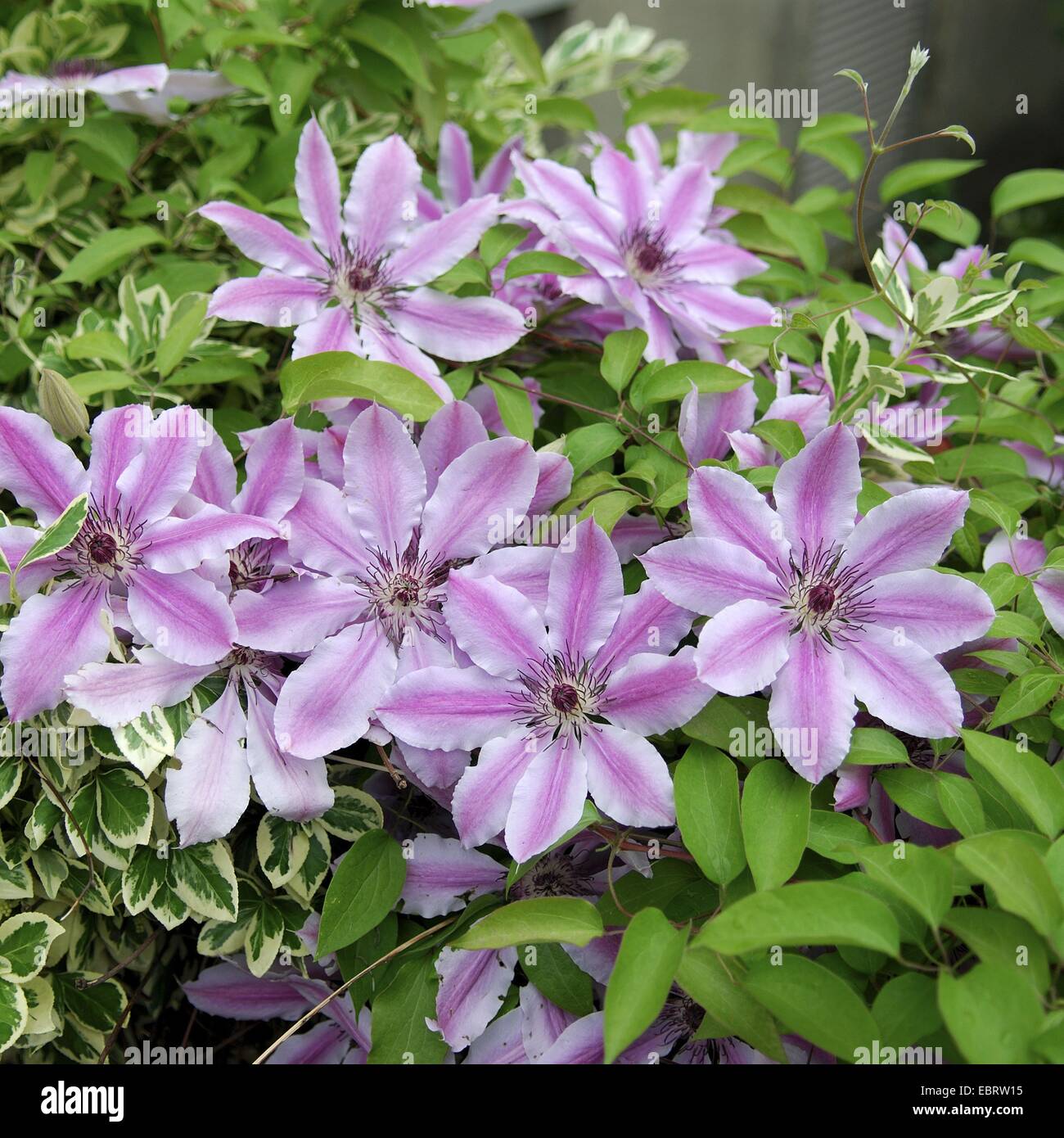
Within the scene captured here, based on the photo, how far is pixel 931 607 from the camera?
696mm

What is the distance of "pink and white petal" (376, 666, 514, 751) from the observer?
680 millimetres

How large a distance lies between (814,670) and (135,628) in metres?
0.45

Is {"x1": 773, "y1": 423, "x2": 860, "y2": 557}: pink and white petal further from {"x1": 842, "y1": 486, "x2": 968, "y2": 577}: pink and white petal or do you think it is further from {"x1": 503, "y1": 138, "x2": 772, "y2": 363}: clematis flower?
{"x1": 503, "y1": 138, "x2": 772, "y2": 363}: clematis flower

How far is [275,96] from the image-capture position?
105 cm

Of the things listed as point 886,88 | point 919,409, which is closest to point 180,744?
point 919,409

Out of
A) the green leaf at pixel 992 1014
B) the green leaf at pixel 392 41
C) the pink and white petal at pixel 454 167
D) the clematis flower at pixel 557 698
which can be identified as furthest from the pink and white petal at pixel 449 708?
the green leaf at pixel 392 41

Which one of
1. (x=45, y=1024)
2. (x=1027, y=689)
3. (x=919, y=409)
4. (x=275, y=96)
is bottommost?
(x=45, y=1024)

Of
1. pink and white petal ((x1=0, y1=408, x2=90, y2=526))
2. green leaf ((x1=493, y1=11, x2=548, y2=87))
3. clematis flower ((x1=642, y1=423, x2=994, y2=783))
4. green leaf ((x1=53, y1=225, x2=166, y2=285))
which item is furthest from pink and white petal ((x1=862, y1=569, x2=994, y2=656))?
green leaf ((x1=493, y1=11, x2=548, y2=87))

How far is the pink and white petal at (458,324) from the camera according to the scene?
86 centimetres

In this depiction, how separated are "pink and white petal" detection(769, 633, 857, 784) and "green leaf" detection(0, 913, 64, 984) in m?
0.50

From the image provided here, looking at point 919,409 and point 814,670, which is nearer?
point 814,670

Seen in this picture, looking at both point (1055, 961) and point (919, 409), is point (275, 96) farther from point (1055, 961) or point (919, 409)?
point (1055, 961)

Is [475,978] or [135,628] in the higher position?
[135,628]

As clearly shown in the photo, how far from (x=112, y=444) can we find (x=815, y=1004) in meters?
0.57
